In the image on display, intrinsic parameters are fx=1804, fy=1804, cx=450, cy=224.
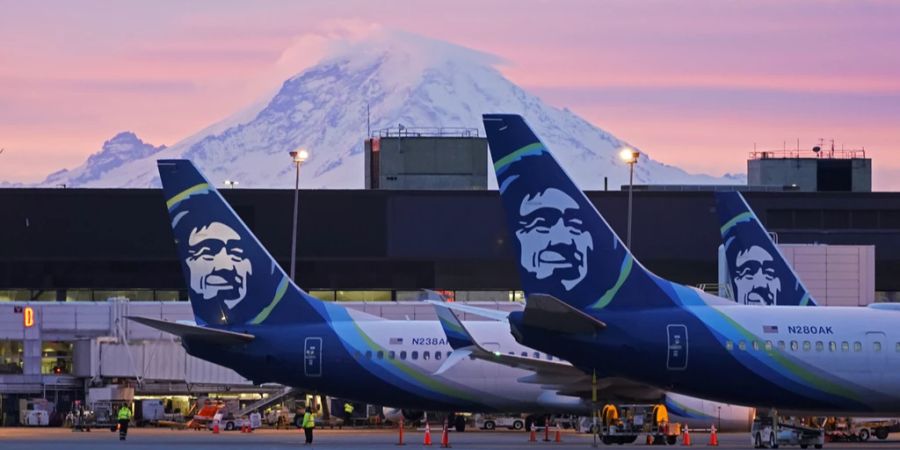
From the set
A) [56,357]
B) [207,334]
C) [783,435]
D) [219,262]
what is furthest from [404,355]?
[56,357]

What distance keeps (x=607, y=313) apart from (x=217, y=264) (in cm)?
1757

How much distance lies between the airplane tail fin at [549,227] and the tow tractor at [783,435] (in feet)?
25.4

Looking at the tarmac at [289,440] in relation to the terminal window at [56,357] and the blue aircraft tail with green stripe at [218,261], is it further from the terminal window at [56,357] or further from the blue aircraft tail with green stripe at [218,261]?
the terminal window at [56,357]

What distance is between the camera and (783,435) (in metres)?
55.9

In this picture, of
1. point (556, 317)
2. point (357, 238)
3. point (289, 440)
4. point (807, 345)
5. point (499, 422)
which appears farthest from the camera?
point (357, 238)

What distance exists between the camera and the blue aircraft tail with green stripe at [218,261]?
206ft

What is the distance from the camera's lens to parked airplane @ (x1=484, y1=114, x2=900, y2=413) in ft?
166

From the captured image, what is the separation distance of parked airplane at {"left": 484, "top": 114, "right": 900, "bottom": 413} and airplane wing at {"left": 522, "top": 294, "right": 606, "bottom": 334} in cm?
4

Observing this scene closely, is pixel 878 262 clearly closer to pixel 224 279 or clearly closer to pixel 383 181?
pixel 383 181

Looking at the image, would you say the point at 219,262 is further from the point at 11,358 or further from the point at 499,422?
the point at 11,358

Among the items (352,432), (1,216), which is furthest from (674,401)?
(1,216)

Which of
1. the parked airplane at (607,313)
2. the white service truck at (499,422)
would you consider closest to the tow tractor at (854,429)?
the parked airplane at (607,313)

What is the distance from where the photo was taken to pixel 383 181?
460ft

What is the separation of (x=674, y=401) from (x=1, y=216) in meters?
68.0
